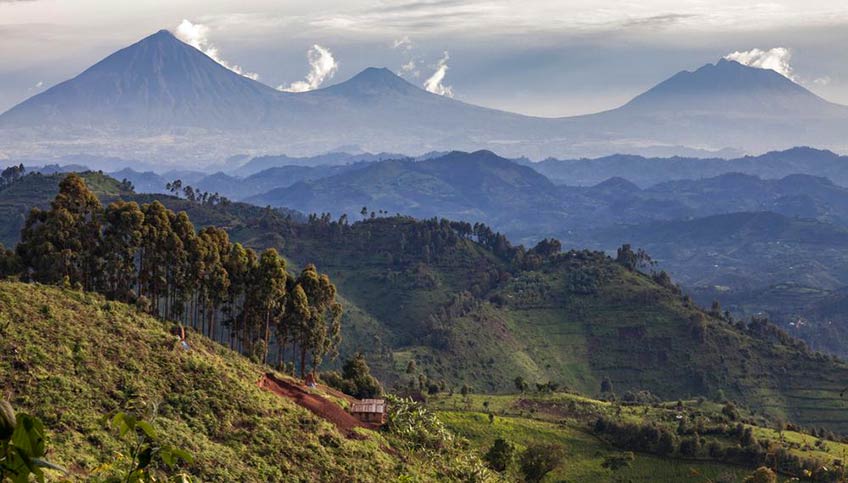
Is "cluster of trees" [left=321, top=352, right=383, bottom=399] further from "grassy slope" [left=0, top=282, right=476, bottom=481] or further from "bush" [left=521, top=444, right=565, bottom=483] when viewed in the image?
"grassy slope" [left=0, top=282, right=476, bottom=481]

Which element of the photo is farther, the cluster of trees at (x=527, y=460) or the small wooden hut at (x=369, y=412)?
the cluster of trees at (x=527, y=460)

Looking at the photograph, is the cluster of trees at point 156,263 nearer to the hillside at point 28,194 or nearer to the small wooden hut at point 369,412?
the small wooden hut at point 369,412

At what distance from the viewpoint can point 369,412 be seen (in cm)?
4653

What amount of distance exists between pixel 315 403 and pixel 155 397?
12.2m

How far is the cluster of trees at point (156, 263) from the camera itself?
52.0m

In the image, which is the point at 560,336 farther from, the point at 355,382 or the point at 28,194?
the point at 28,194

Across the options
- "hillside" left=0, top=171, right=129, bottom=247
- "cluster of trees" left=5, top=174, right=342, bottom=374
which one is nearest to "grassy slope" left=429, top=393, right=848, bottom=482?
"cluster of trees" left=5, top=174, right=342, bottom=374

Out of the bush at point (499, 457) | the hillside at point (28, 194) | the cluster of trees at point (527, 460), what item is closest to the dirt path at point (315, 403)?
the bush at point (499, 457)

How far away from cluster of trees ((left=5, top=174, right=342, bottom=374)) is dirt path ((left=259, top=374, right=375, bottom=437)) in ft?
33.7

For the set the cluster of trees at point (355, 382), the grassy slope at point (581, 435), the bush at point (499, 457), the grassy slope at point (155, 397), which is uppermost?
the grassy slope at point (155, 397)

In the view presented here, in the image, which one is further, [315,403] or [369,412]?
[369,412]

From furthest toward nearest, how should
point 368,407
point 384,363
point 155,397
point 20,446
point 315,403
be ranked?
point 384,363, point 368,407, point 315,403, point 155,397, point 20,446

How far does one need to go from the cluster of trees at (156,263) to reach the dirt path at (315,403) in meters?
10.3

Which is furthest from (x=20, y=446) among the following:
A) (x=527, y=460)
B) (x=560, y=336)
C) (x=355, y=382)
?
(x=560, y=336)
